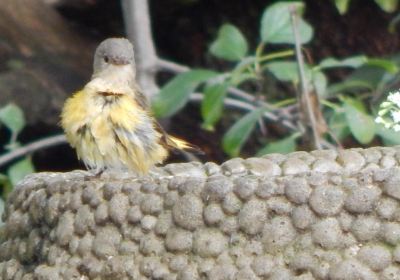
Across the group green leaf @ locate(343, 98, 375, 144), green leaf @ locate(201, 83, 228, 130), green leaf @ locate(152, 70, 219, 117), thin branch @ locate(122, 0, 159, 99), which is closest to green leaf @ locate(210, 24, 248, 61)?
green leaf @ locate(152, 70, 219, 117)

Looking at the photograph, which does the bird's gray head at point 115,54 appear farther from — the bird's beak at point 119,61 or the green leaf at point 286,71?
the green leaf at point 286,71

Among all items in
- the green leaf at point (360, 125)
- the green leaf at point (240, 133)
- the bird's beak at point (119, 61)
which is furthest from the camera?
the green leaf at point (240, 133)

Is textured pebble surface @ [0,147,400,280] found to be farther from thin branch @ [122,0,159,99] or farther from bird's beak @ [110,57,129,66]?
thin branch @ [122,0,159,99]

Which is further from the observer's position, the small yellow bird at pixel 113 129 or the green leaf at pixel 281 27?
the green leaf at pixel 281 27

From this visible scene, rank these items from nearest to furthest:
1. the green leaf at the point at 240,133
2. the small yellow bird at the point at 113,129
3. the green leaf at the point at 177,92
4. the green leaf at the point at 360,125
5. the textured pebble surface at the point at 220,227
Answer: the textured pebble surface at the point at 220,227, the small yellow bird at the point at 113,129, the green leaf at the point at 360,125, the green leaf at the point at 240,133, the green leaf at the point at 177,92

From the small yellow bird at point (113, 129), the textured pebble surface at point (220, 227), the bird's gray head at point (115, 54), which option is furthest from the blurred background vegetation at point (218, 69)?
the textured pebble surface at point (220, 227)

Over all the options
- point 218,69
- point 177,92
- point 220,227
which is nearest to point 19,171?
point 177,92

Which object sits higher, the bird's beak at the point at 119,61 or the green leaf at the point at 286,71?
the bird's beak at the point at 119,61
